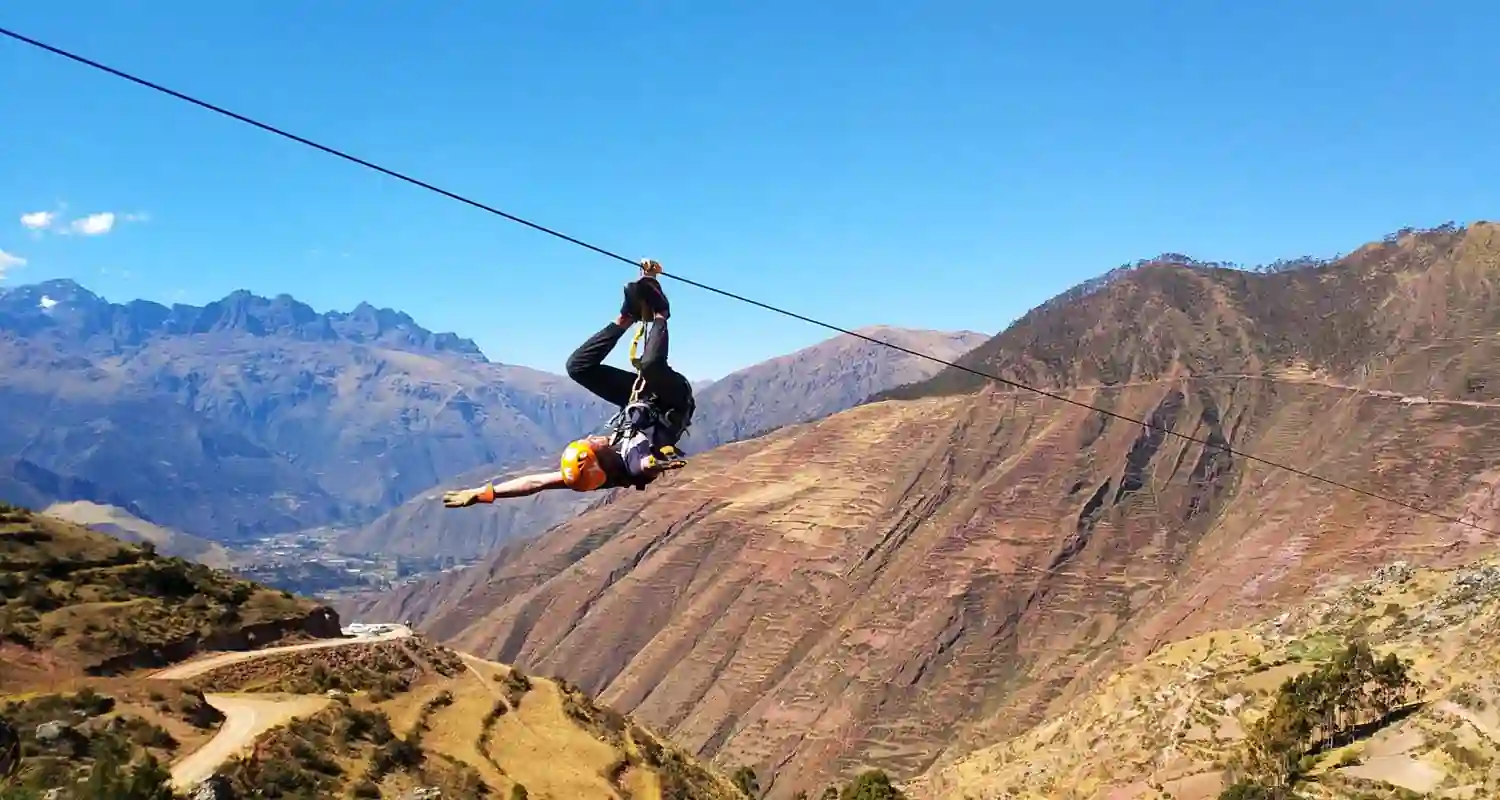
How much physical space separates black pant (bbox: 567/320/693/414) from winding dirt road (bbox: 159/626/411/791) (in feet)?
72.2

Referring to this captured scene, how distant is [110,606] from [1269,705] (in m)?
54.8

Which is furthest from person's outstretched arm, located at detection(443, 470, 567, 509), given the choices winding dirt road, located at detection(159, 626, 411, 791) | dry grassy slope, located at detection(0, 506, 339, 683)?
dry grassy slope, located at detection(0, 506, 339, 683)

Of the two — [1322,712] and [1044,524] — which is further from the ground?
[1322,712]

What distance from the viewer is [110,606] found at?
44.1 metres

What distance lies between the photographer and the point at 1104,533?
12900cm

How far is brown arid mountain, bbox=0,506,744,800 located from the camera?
2786cm

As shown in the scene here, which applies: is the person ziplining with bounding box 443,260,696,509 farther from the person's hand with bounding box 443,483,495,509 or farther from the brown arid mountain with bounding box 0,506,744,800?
the brown arid mountain with bounding box 0,506,744,800

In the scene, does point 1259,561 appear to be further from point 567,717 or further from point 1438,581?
point 567,717

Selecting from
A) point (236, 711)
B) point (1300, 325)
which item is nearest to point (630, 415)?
point (236, 711)

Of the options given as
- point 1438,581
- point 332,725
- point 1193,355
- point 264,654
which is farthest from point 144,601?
point 1193,355

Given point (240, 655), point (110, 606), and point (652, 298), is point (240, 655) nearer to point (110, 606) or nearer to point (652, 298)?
point (110, 606)

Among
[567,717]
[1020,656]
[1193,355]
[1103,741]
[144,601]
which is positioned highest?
[1193,355]

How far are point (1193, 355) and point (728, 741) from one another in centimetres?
9358

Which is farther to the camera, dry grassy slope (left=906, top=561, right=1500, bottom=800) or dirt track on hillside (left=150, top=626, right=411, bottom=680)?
dirt track on hillside (left=150, top=626, right=411, bottom=680)
